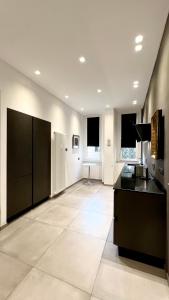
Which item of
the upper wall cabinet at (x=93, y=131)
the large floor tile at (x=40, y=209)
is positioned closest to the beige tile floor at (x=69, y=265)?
the large floor tile at (x=40, y=209)

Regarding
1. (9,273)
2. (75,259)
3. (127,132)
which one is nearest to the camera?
(9,273)

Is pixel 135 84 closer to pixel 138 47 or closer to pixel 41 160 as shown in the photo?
pixel 138 47

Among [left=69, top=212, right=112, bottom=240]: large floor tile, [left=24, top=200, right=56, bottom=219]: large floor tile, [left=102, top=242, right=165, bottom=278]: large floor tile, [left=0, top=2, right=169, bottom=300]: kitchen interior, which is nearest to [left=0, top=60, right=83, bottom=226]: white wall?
[left=0, top=2, right=169, bottom=300]: kitchen interior

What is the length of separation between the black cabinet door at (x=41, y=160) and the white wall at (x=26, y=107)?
0.78 feet

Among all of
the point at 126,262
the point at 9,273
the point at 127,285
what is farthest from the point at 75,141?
the point at 127,285

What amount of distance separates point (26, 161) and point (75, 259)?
218 cm

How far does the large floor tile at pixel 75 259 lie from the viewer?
176 cm

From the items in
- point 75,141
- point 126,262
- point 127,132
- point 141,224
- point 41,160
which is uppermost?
point 127,132

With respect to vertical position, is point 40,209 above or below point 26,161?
below

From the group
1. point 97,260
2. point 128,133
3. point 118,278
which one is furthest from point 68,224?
point 128,133

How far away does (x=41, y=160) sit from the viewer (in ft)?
13.1

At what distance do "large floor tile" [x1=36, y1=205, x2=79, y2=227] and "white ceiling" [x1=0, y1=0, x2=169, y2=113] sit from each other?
3095 millimetres

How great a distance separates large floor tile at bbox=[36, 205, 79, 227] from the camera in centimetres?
309

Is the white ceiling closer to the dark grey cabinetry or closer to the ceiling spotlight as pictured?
the ceiling spotlight
